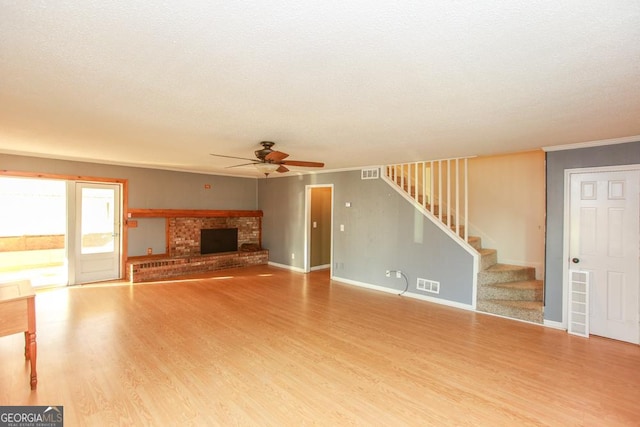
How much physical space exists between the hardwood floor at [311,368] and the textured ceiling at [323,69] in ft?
7.75

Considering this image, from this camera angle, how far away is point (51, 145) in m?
4.39

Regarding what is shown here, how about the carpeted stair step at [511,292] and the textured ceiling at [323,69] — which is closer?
the textured ceiling at [323,69]

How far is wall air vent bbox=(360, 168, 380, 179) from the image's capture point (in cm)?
593

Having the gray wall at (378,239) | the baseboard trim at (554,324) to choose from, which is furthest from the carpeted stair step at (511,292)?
the baseboard trim at (554,324)

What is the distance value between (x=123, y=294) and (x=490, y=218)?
657cm

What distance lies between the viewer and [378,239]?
19.5ft

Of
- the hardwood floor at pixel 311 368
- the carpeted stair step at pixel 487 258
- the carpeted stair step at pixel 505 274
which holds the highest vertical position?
the carpeted stair step at pixel 487 258

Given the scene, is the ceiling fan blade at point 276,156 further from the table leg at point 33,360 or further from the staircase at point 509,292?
the staircase at point 509,292

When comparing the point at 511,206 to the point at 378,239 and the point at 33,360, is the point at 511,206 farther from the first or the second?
the point at 33,360

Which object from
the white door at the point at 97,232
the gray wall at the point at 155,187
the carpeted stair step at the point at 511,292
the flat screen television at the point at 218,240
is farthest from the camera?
the flat screen television at the point at 218,240

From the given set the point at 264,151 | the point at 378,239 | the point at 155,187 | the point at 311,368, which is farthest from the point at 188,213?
the point at 311,368

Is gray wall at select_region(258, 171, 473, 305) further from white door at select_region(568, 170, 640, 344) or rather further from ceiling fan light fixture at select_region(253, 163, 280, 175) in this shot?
ceiling fan light fixture at select_region(253, 163, 280, 175)

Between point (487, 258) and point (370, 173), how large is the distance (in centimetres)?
252

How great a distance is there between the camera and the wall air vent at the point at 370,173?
5934 mm
